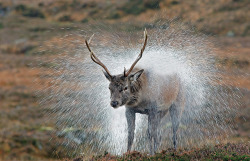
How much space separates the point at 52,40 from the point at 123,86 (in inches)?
1983

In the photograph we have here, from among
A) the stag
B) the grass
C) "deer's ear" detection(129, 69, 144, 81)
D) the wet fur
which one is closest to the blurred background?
the stag

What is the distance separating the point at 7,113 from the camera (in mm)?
32312

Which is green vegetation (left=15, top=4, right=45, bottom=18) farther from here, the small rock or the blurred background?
the small rock

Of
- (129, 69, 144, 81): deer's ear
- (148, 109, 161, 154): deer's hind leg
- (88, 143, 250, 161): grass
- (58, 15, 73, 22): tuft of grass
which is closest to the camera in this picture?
(88, 143, 250, 161): grass

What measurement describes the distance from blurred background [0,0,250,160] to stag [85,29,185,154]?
5.44 meters

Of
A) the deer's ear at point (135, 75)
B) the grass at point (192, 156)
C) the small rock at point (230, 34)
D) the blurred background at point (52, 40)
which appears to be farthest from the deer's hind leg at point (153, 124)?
the small rock at point (230, 34)

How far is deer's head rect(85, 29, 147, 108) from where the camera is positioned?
10.0 metres

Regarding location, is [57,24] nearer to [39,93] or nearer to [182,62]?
[39,93]

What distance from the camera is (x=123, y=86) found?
10180 millimetres

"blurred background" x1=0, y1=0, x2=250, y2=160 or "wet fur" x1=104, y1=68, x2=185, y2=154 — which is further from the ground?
"wet fur" x1=104, y1=68, x2=185, y2=154

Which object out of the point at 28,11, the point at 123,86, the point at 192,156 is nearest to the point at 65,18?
the point at 28,11

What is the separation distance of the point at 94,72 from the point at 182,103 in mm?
3600

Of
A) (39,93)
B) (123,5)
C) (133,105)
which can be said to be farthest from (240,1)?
(133,105)

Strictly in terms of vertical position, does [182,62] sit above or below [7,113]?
above
